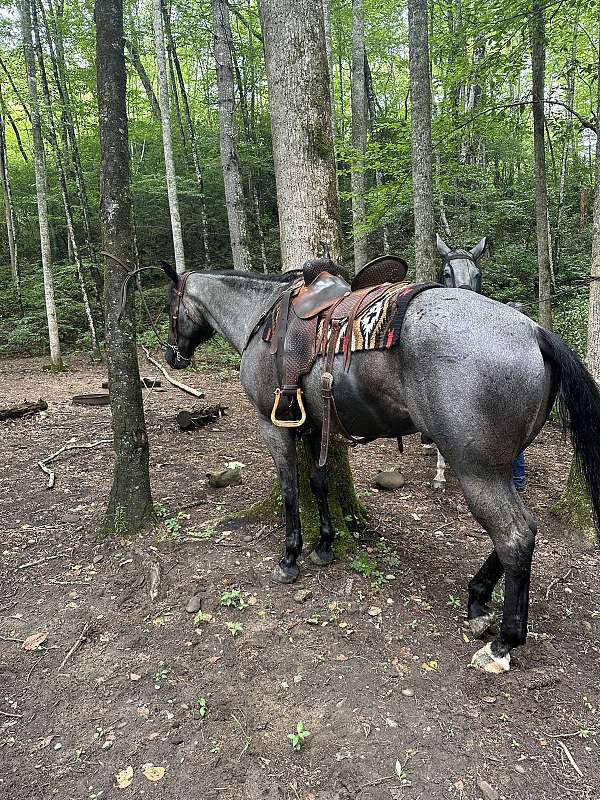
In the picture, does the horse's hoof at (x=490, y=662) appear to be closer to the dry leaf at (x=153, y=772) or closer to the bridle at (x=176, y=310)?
the dry leaf at (x=153, y=772)

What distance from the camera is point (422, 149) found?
22.4 feet

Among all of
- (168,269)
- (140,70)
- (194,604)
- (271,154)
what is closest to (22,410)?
(168,269)

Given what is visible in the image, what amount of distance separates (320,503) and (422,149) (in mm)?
5579

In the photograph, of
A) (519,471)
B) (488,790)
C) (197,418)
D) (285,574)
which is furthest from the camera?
(197,418)

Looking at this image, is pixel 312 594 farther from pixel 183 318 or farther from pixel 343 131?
pixel 343 131

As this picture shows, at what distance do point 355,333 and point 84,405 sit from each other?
24.7 ft

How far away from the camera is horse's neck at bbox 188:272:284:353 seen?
12.6ft

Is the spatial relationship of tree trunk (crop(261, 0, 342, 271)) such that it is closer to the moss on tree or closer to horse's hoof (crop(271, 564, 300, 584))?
the moss on tree

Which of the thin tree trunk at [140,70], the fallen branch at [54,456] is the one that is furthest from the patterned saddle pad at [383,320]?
the thin tree trunk at [140,70]

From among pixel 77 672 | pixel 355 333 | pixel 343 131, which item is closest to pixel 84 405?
pixel 77 672

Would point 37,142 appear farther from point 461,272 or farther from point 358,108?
point 461,272

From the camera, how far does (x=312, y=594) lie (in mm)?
3338

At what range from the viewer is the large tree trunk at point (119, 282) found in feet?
12.6

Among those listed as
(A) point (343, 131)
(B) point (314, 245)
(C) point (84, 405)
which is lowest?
(C) point (84, 405)
